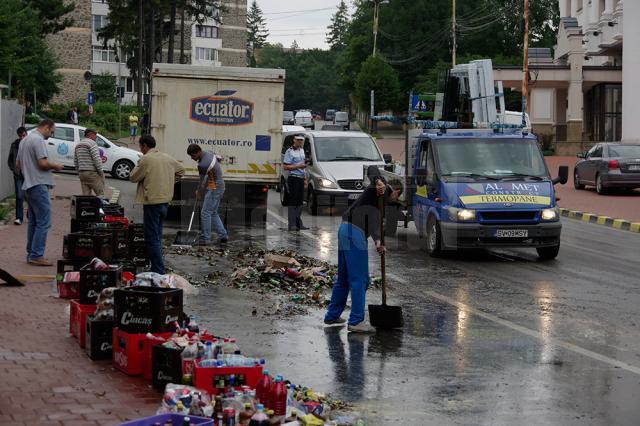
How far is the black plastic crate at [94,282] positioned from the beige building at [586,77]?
49.4 metres

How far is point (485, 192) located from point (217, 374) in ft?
32.7

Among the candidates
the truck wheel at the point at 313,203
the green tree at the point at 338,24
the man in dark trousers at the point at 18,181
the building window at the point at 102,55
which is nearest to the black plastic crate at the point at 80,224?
the man in dark trousers at the point at 18,181

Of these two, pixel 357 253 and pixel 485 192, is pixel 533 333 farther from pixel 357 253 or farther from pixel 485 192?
pixel 485 192

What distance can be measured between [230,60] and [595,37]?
228ft

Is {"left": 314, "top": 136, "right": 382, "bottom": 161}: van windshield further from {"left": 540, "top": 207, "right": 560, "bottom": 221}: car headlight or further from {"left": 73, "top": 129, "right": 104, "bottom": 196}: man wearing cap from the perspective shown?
{"left": 540, "top": 207, "right": 560, "bottom": 221}: car headlight

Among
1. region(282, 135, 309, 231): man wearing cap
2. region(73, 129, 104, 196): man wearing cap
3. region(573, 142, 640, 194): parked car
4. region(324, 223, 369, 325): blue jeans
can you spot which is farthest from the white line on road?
region(573, 142, 640, 194): parked car

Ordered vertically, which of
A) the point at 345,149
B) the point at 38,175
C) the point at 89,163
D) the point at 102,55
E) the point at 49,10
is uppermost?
the point at 102,55

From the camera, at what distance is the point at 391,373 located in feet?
29.9

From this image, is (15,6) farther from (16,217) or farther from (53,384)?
(53,384)

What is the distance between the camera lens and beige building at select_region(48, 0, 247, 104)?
84688 mm

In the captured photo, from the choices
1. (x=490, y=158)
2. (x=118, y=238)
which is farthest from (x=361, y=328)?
(x=490, y=158)

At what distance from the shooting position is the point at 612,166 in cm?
3228

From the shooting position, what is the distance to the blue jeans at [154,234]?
1380cm

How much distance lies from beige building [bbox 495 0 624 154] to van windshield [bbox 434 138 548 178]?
133ft
